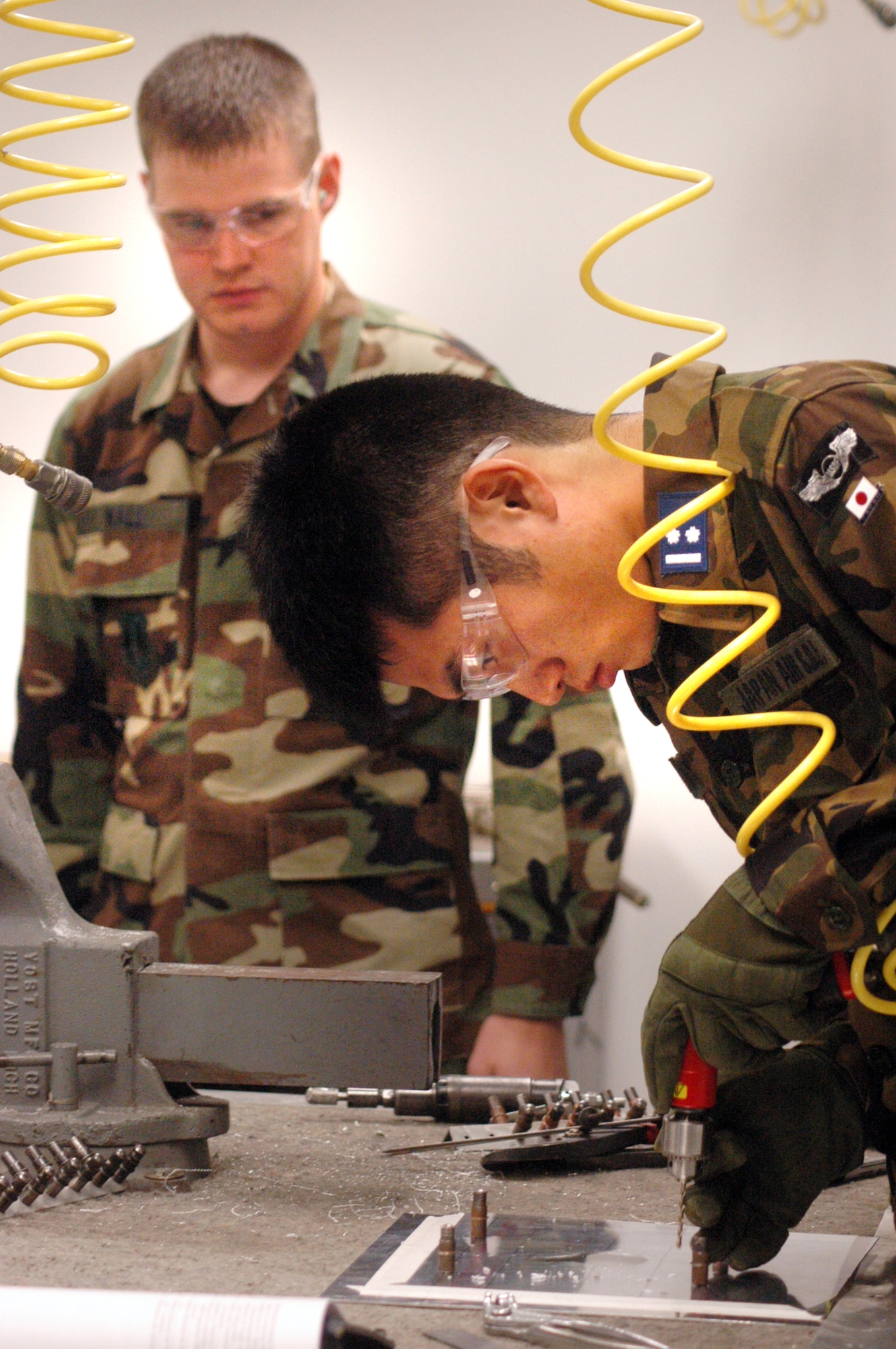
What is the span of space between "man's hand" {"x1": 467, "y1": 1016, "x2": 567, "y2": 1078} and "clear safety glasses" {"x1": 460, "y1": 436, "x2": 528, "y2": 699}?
2.91 ft

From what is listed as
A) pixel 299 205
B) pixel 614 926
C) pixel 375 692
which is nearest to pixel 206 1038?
pixel 375 692

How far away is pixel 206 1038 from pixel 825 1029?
1.96 feet

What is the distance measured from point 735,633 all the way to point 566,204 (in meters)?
1.88

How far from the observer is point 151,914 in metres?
2.37

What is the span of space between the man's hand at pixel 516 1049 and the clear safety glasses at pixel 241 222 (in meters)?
1.21

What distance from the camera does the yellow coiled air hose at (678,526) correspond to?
1218 millimetres

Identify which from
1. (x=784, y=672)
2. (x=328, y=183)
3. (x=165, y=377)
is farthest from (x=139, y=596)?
(x=784, y=672)

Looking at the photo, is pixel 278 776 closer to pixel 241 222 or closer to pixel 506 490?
pixel 241 222

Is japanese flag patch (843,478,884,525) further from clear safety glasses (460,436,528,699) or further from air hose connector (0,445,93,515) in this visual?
air hose connector (0,445,93,515)

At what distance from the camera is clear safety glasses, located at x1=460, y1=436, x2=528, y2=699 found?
4.62 ft

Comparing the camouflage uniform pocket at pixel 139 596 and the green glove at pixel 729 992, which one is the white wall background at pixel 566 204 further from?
the green glove at pixel 729 992

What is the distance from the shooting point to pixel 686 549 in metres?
1.33

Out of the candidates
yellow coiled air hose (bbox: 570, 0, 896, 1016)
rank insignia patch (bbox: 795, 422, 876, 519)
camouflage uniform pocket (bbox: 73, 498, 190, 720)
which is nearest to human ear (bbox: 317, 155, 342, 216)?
camouflage uniform pocket (bbox: 73, 498, 190, 720)

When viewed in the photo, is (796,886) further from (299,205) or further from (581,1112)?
(299,205)
